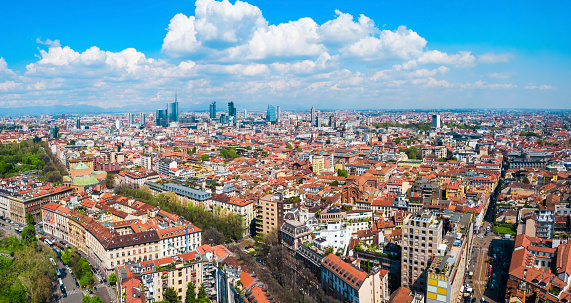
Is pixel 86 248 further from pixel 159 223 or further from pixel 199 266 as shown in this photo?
pixel 199 266

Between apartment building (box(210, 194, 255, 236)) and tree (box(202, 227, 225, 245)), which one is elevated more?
apartment building (box(210, 194, 255, 236))

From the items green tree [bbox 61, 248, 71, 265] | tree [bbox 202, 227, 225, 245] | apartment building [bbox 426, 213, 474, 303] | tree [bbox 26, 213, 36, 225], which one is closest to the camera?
apartment building [bbox 426, 213, 474, 303]

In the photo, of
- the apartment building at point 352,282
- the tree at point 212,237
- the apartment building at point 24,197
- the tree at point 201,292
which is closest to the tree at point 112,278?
the tree at point 201,292

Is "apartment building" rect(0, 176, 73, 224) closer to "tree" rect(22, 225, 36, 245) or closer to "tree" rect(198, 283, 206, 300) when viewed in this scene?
"tree" rect(22, 225, 36, 245)

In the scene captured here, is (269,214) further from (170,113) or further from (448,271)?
(170,113)

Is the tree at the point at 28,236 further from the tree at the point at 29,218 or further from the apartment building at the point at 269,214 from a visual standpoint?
the apartment building at the point at 269,214

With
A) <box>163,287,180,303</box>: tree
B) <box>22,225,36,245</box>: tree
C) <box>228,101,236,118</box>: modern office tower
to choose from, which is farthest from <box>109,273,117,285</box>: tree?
<box>228,101,236,118</box>: modern office tower

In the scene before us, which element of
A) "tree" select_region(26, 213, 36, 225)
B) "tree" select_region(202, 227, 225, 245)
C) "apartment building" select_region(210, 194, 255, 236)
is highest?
"apartment building" select_region(210, 194, 255, 236)
